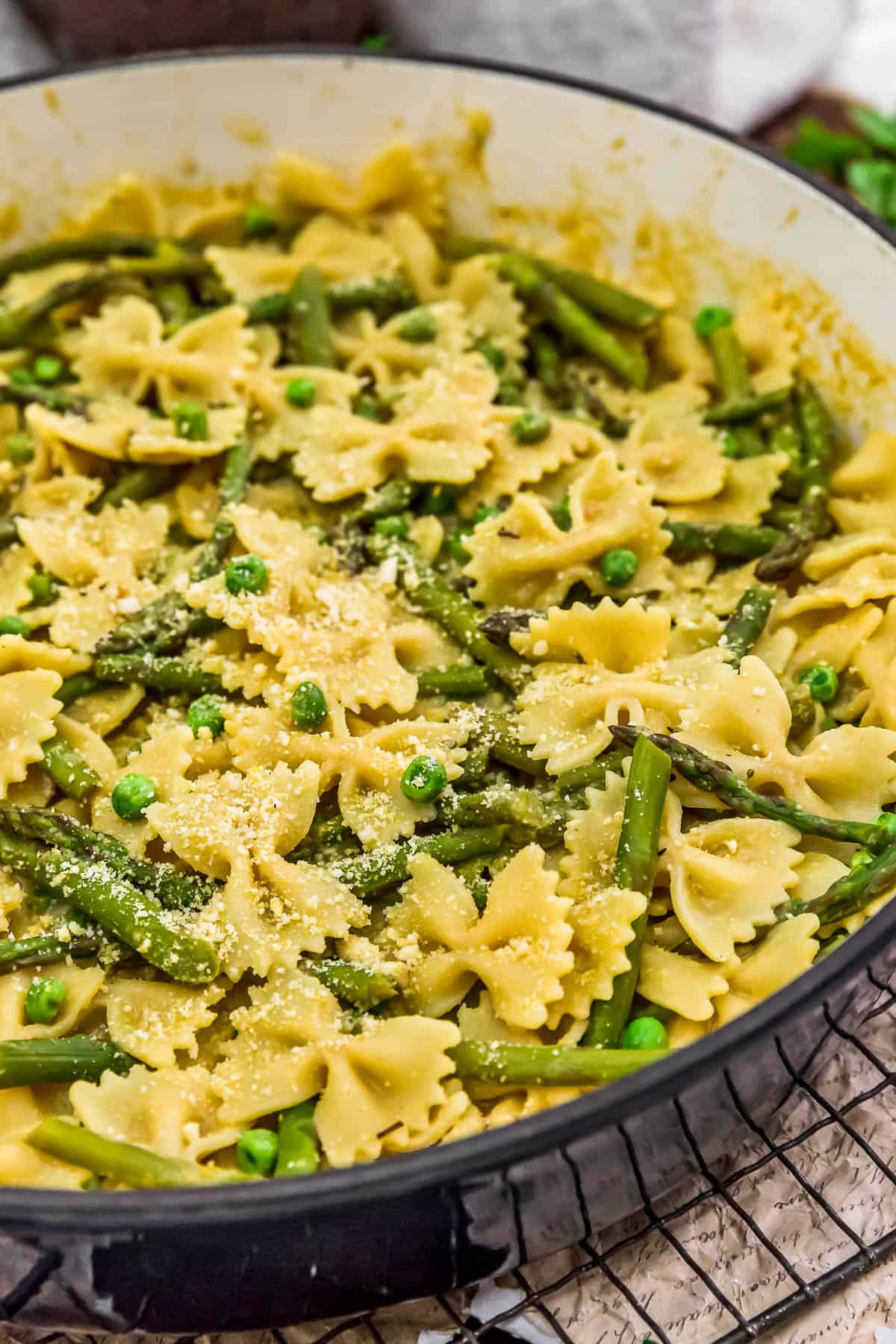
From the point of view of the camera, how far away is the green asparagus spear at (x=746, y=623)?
3143mm

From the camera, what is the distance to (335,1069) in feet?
8.21

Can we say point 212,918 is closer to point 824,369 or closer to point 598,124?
point 824,369

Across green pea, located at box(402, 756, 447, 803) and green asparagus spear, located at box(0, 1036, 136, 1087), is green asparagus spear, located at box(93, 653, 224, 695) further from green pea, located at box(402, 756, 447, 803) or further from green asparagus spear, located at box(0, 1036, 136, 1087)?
green asparagus spear, located at box(0, 1036, 136, 1087)

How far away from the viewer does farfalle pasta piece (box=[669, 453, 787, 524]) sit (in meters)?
3.55

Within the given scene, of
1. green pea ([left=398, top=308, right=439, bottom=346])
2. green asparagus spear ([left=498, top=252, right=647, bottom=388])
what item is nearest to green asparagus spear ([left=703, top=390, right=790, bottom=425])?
green asparagus spear ([left=498, top=252, right=647, bottom=388])

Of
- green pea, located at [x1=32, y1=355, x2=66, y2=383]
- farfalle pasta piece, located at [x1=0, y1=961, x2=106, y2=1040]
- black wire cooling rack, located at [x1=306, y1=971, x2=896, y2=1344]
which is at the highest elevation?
green pea, located at [x1=32, y1=355, x2=66, y2=383]

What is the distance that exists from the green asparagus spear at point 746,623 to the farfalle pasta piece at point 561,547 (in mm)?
218

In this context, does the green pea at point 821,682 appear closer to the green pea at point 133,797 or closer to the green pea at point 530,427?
the green pea at point 530,427

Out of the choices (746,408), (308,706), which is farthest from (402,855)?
(746,408)

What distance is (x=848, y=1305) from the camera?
102 inches

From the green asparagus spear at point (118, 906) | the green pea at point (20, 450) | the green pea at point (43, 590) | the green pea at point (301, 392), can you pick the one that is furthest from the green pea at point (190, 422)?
the green asparagus spear at point (118, 906)

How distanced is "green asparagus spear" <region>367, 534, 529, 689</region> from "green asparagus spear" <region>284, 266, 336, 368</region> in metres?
0.73

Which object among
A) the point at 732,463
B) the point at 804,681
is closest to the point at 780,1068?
the point at 804,681

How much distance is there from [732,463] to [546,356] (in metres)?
0.71
